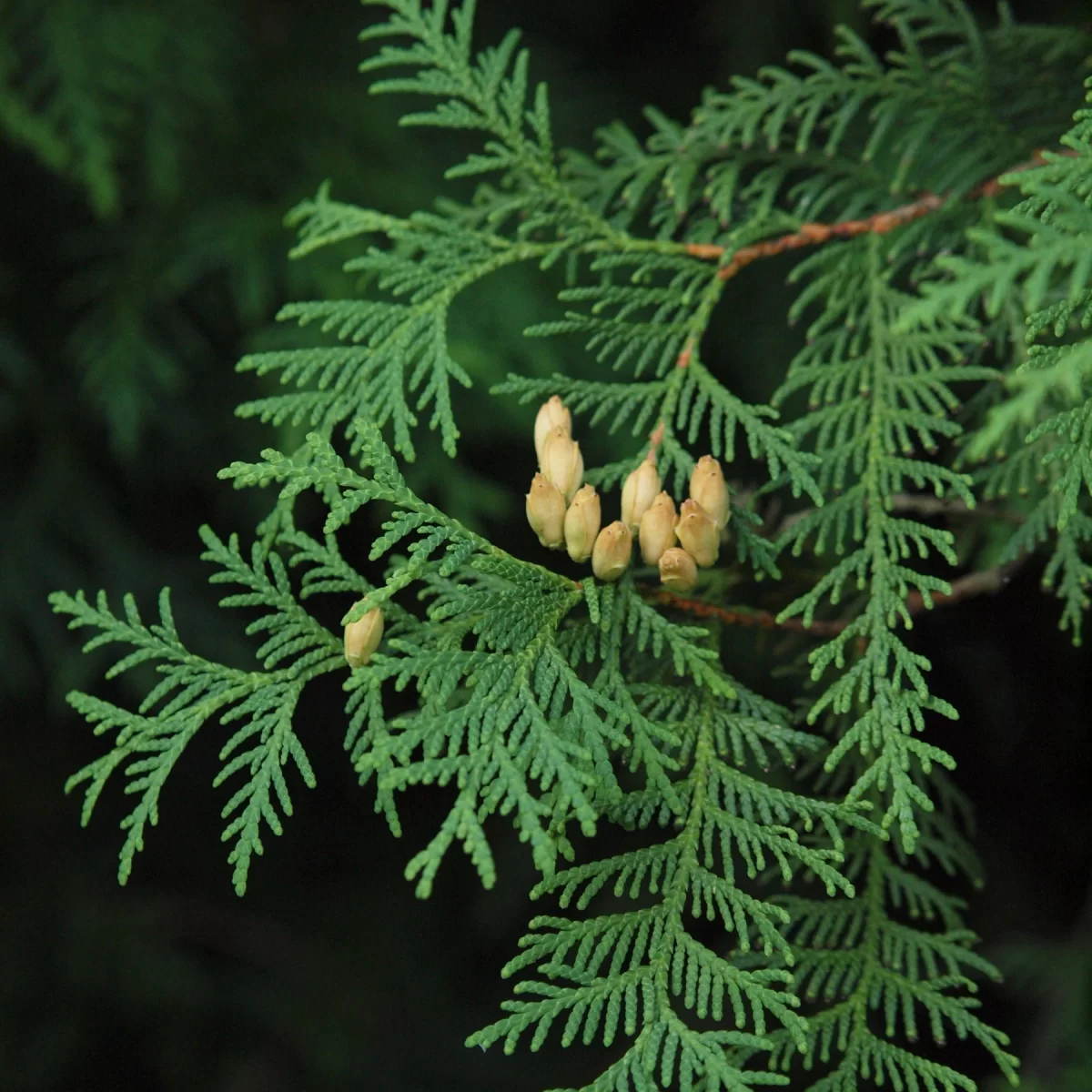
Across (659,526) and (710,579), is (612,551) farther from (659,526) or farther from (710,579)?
(710,579)

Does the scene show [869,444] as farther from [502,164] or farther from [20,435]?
[20,435]

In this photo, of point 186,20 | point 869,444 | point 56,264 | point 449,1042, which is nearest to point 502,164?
point 869,444

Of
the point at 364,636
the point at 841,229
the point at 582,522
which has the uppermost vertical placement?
the point at 841,229

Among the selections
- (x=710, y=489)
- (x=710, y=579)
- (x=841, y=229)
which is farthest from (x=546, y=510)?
(x=841, y=229)

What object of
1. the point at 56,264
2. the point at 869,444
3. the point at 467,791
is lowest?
the point at 467,791

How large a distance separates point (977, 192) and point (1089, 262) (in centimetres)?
51

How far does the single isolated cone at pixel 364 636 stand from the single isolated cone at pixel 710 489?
0.26m

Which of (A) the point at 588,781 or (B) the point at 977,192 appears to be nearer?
(A) the point at 588,781

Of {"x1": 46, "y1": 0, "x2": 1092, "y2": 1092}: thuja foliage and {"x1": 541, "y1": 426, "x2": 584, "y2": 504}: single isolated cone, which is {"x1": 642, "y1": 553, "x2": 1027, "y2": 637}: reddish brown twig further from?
{"x1": 541, "y1": 426, "x2": 584, "y2": 504}: single isolated cone

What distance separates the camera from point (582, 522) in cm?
82

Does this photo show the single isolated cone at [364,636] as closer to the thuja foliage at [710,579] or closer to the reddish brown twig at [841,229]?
the thuja foliage at [710,579]

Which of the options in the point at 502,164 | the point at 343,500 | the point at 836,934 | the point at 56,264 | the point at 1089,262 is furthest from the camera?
the point at 56,264

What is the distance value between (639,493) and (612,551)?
0.25 ft

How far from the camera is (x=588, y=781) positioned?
68 cm
